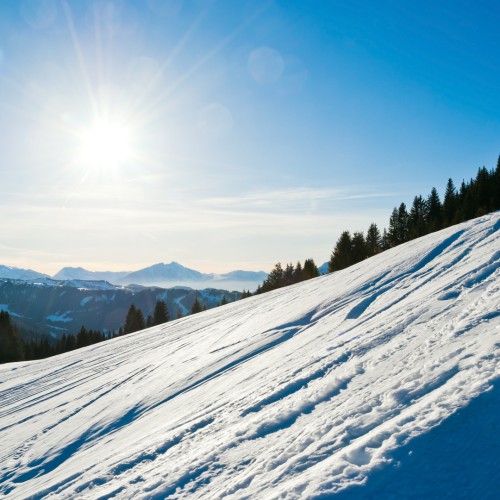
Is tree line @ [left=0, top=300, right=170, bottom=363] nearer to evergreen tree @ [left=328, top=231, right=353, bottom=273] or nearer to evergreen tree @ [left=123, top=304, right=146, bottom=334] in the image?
evergreen tree @ [left=123, top=304, right=146, bottom=334]

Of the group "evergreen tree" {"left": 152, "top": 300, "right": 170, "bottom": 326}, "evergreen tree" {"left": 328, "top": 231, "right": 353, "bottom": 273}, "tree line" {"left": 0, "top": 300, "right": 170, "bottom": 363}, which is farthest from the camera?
"evergreen tree" {"left": 152, "top": 300, "right": 170, "bottom": 326}

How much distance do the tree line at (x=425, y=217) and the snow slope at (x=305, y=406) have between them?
31711mm

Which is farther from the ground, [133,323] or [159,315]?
[159,315]

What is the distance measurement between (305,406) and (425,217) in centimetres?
6409

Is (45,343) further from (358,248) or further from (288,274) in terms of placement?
(358,248)

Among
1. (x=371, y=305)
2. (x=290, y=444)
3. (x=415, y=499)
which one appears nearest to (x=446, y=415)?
(x=415, y=499)

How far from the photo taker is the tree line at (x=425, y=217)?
139 ft

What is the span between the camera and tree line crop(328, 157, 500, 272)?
4231cm

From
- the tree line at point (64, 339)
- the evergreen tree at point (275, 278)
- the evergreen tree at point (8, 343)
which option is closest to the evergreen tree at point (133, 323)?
the tree line at point (64, 339)

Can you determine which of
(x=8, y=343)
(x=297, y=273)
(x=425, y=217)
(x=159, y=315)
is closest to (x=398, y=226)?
(x=425, y=217)

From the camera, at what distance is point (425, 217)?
60.8 metres

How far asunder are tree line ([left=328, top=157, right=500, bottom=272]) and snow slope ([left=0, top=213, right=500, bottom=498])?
3171 cm

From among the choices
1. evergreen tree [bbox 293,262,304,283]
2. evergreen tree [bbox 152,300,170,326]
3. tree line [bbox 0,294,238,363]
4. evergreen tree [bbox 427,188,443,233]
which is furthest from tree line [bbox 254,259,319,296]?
evergreen tree [bbox 427,188,443,233]

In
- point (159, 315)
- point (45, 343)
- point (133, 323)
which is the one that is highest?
point (159, 315)
